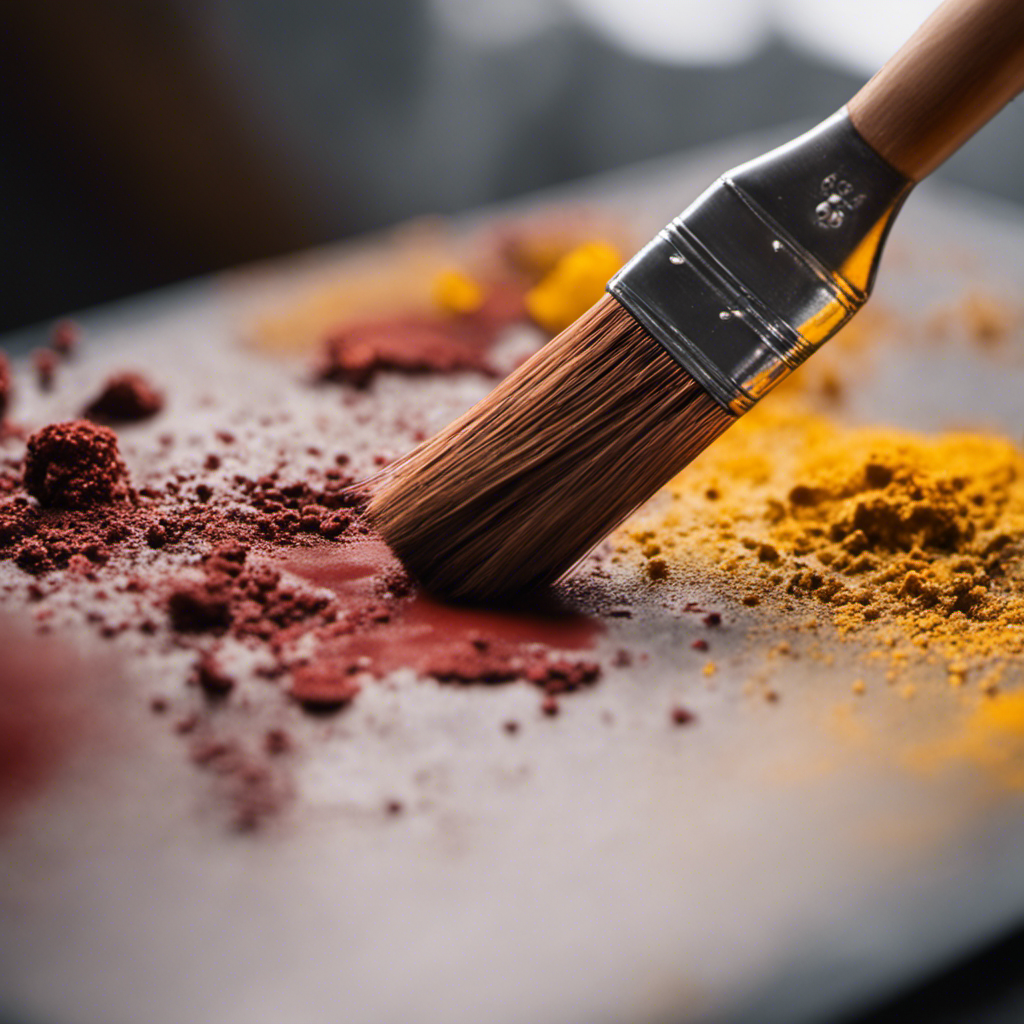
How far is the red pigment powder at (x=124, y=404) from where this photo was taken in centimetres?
120

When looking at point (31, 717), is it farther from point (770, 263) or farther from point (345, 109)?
point (345, 109)

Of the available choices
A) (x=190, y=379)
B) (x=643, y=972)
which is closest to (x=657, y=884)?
(x=643, y=972)

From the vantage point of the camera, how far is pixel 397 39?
194cm

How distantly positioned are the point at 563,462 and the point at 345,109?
4.43 ft

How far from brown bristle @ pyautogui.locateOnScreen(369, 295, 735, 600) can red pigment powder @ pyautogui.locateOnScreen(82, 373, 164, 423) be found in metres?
0.46

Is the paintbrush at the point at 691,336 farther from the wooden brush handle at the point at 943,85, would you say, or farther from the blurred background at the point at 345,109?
the blurred background at the point at 345,109

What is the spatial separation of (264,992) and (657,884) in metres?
0.25

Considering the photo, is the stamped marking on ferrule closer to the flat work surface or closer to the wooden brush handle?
the wooden brush handle

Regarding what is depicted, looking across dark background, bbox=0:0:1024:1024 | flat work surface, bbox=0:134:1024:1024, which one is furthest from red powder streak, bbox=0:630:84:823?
dark background, bbox=0:0:1024:1024

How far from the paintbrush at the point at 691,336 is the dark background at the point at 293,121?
122 centimetres

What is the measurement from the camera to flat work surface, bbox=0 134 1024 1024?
2.07ft

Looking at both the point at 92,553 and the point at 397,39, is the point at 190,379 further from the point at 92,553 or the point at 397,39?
the point at 397,39

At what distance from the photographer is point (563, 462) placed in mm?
879

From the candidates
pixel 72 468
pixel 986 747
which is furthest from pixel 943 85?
pixel 72 468
